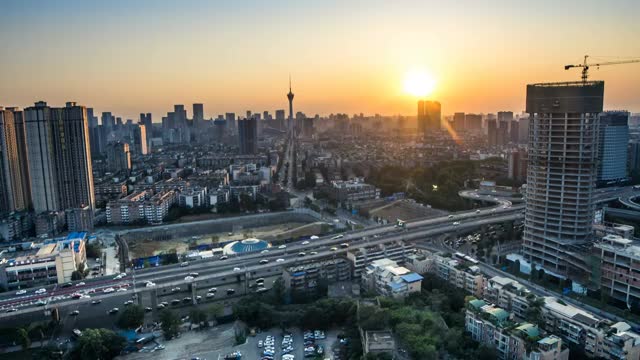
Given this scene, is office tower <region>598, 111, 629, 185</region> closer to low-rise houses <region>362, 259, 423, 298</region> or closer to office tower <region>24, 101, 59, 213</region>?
low-rise houses <region>362, 259, 423, 298</region>

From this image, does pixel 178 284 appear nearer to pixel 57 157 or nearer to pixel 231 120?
pixel 57 157

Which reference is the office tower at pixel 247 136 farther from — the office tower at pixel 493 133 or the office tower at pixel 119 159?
the office tower at pixel 493 133

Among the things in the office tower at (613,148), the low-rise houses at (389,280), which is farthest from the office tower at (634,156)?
the low-rise houses at (389,280)

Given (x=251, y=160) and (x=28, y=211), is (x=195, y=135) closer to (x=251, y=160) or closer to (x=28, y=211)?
(x=251, y=160)

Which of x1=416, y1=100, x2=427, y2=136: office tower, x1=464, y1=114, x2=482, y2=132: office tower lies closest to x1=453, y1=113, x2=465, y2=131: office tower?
x1=464, y1=114, x2=482, y2=132: office tower

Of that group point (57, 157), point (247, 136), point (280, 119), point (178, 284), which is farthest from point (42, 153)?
point (280, 119)

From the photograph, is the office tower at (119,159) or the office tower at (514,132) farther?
the office tower at (514,132)

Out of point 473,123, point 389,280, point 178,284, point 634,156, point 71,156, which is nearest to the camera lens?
point 389,280
